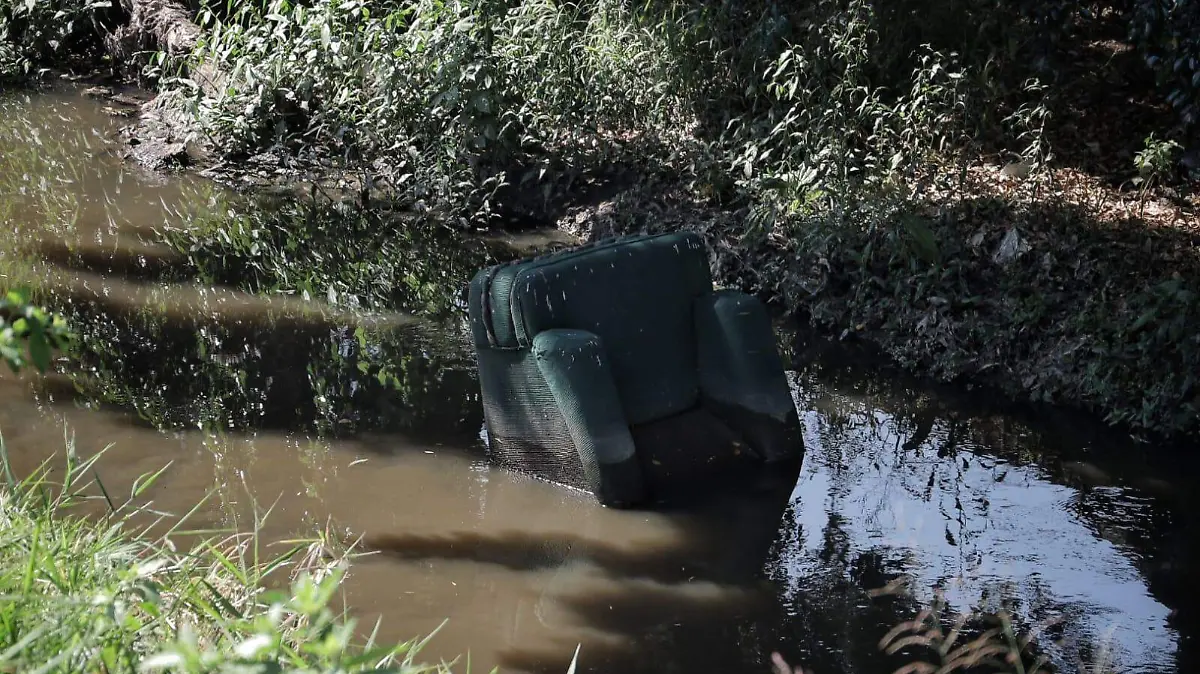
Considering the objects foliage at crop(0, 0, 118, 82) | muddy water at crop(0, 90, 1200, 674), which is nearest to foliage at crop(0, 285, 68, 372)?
muddy water at crop(0, 90, 1200, 674)

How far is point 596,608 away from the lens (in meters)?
4.54

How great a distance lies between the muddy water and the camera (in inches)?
175

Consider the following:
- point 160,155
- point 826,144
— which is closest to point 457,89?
point 826,144

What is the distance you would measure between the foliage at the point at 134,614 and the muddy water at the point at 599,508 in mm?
940

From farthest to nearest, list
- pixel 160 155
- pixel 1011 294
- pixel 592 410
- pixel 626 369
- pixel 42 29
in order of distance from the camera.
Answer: pixel 42 29 → pixel 160 155 → pixel 1011 294 → pixel 626 369 → pixel 592 410

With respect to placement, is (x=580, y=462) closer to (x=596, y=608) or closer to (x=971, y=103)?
(x=596, y=608)

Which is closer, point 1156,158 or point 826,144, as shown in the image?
point 1156,158

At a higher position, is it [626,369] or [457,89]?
[457,89]

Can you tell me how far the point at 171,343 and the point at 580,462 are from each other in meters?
3.07

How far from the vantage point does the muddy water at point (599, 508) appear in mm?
4438

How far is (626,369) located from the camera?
18.2 feet

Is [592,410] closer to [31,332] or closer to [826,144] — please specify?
[31,332]

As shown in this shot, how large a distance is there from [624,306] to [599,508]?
950 mm

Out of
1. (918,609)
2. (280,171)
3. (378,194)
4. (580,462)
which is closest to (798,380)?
(580,462)
